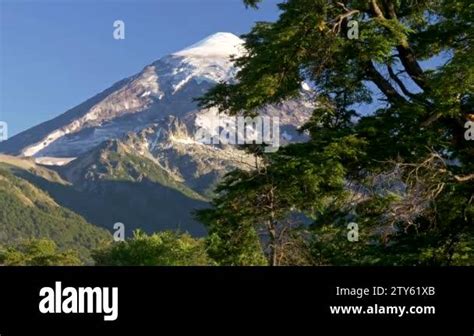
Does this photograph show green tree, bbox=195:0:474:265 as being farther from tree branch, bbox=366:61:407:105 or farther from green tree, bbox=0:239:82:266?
green tree, bbox=0:239:82:266

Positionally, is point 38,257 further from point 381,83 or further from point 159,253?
point 381,83

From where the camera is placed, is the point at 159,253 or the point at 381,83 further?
the point at 159,253

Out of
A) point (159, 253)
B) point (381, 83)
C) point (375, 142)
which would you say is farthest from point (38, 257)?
point (375, 142)

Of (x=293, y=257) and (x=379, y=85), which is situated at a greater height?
(x=379, y=85)

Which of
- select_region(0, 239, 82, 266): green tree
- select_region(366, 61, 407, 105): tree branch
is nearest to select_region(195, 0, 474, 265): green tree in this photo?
select_region(366, 61, 407, 105): tree branch

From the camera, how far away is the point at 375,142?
57.8 ft

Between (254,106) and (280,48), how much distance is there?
212 centimetres

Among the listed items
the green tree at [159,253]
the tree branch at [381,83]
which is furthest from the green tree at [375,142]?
the green tree at [159,253]

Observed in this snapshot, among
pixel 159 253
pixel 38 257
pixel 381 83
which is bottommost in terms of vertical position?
pixel 159 253

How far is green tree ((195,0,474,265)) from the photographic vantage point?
53.5 feet

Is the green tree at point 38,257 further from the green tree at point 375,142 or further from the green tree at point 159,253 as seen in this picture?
the green tree at point 375,142
